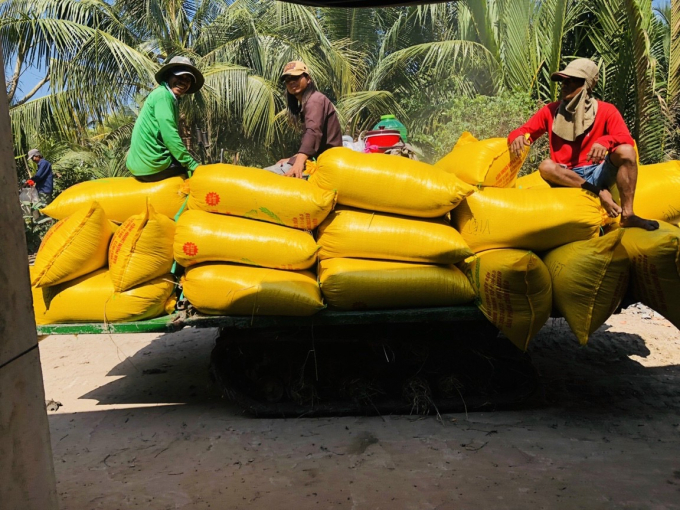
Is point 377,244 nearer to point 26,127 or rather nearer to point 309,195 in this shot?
point 309,195

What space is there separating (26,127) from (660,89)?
11433 millimetres

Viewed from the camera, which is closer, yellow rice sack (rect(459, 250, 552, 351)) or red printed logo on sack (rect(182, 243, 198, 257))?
yellow rice sack (rect(459, 250, 552, 351))

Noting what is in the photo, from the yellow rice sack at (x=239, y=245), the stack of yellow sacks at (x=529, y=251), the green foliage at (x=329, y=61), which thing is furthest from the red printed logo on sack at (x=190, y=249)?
the green foliage at (x=329, y=61)

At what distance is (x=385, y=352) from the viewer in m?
3.78

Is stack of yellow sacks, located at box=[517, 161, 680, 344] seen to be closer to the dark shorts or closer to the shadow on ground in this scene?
the shadow on ground

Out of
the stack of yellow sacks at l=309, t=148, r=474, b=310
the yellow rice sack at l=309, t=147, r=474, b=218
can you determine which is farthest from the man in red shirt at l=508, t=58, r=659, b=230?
the stack of yellow sacks at l=309, t=148, r=474, b=310

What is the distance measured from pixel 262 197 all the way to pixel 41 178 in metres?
9.44

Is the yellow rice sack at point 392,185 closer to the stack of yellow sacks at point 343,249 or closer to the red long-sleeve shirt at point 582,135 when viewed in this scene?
the stack of yellow sacks at point 343,249

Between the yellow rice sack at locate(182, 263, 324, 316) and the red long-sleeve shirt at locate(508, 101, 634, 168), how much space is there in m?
1.72

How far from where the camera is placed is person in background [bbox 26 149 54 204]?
36.9ft

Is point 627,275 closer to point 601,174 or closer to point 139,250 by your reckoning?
point 601,174

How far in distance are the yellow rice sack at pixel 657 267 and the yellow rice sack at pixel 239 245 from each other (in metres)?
1.90

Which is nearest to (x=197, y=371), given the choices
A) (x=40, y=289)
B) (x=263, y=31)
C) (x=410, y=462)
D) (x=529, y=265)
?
(x=40, y=289)

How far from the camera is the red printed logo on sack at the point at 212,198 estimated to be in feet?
12.2
